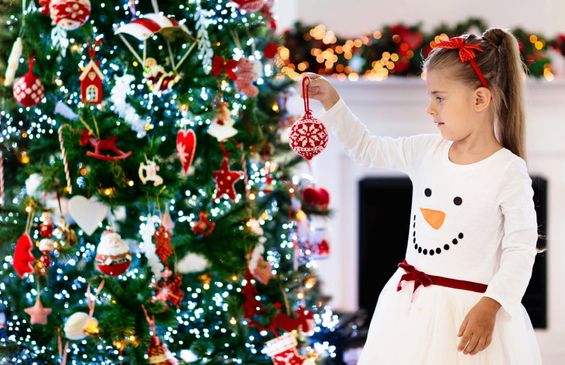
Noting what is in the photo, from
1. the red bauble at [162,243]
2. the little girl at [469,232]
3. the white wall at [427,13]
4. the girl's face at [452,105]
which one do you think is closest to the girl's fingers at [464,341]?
the little girl at [469,232]

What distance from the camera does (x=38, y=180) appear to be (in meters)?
2.19

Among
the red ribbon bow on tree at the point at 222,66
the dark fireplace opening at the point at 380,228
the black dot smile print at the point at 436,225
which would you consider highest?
the red ribbon bow on tree at the point at 222,66

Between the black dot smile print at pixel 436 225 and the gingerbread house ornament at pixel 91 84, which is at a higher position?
the gingerbread house ornament at pixel 91 84

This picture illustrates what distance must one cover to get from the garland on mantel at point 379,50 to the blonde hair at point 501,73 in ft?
6.89

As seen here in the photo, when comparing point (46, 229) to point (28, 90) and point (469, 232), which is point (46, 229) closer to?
point (28, 90)

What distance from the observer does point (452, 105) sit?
5.39 ft

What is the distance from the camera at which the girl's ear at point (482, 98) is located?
165 cm

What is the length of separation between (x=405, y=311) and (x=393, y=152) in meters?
0.35

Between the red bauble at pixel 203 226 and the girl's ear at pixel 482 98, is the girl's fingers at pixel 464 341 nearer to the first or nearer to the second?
the girl's ear at pixel 482 98

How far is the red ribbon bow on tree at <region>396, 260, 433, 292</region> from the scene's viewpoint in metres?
1.67

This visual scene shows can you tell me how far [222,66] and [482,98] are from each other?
89 centimetres

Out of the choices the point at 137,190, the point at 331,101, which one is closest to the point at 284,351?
the point at 137,190

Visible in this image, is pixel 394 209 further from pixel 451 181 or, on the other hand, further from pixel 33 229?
pixel 451 181

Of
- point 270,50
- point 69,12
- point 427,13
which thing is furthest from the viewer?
point 427,13
